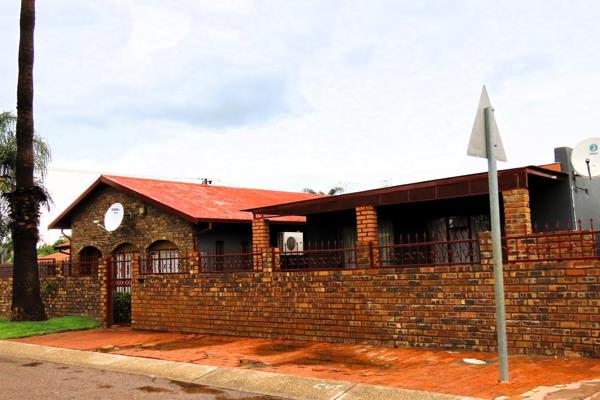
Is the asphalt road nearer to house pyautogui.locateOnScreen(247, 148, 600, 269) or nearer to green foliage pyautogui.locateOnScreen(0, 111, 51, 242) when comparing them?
house pyautogui.locateOnScreen(247, 148, 600, 269)

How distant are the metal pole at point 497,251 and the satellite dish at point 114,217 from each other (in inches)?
533

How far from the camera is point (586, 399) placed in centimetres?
551

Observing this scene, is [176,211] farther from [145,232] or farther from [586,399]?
[586,399]

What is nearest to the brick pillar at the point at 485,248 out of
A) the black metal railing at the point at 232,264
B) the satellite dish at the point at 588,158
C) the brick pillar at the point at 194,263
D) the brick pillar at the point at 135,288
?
the satellite dish at the point at 588,158

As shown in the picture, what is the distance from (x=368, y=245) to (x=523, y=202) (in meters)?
2.55

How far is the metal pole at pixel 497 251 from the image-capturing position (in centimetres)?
604

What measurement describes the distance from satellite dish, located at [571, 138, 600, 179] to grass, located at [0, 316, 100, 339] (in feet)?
38.2

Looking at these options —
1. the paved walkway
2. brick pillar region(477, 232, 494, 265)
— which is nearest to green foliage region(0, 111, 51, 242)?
the paved walkway

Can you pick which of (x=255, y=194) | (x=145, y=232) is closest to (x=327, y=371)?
(x=145, y=232)

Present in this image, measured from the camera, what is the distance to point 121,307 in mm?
15117

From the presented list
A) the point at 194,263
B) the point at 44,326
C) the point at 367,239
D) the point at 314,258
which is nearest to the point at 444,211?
the point at 314,258

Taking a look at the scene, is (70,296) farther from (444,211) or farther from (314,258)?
(444,211)

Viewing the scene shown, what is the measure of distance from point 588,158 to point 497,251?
4.43 m

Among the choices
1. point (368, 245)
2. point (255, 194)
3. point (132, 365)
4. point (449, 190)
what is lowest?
point (132, 365)
